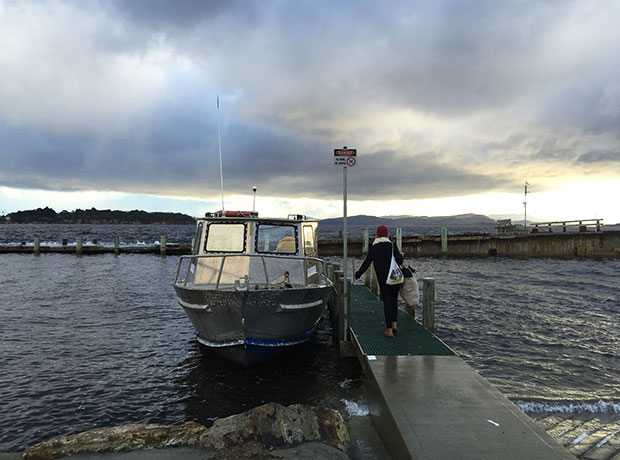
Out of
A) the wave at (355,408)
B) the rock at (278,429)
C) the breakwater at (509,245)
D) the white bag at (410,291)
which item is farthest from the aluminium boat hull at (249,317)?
the breakwater at (509,245)

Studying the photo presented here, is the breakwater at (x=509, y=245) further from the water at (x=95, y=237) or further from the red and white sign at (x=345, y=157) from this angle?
the red and white sign at (x=345, y=157)

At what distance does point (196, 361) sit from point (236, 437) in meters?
5.82

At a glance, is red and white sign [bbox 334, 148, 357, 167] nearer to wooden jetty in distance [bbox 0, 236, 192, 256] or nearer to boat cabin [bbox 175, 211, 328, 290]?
boat cabin [bbox 175, 211, 328, 290]

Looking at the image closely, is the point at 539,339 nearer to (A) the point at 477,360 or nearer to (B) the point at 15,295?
(A) the point at 477,360

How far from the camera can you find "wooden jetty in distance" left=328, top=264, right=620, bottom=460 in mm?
3969

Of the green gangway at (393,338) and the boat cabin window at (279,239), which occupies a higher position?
the boat cabin window at (279,239)

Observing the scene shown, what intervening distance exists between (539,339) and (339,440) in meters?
9.54

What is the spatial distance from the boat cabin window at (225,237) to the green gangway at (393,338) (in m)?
3.51

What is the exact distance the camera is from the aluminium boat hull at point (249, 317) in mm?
8281

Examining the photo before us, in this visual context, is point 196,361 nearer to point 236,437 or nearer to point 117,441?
point 117,441

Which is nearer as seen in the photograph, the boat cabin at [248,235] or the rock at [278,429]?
the rock at [278,429]

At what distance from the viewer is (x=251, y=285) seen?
376 inches

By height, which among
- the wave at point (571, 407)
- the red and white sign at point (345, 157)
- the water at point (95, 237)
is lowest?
the wave at point (571, 407)

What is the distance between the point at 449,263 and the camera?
3519 centimetres
